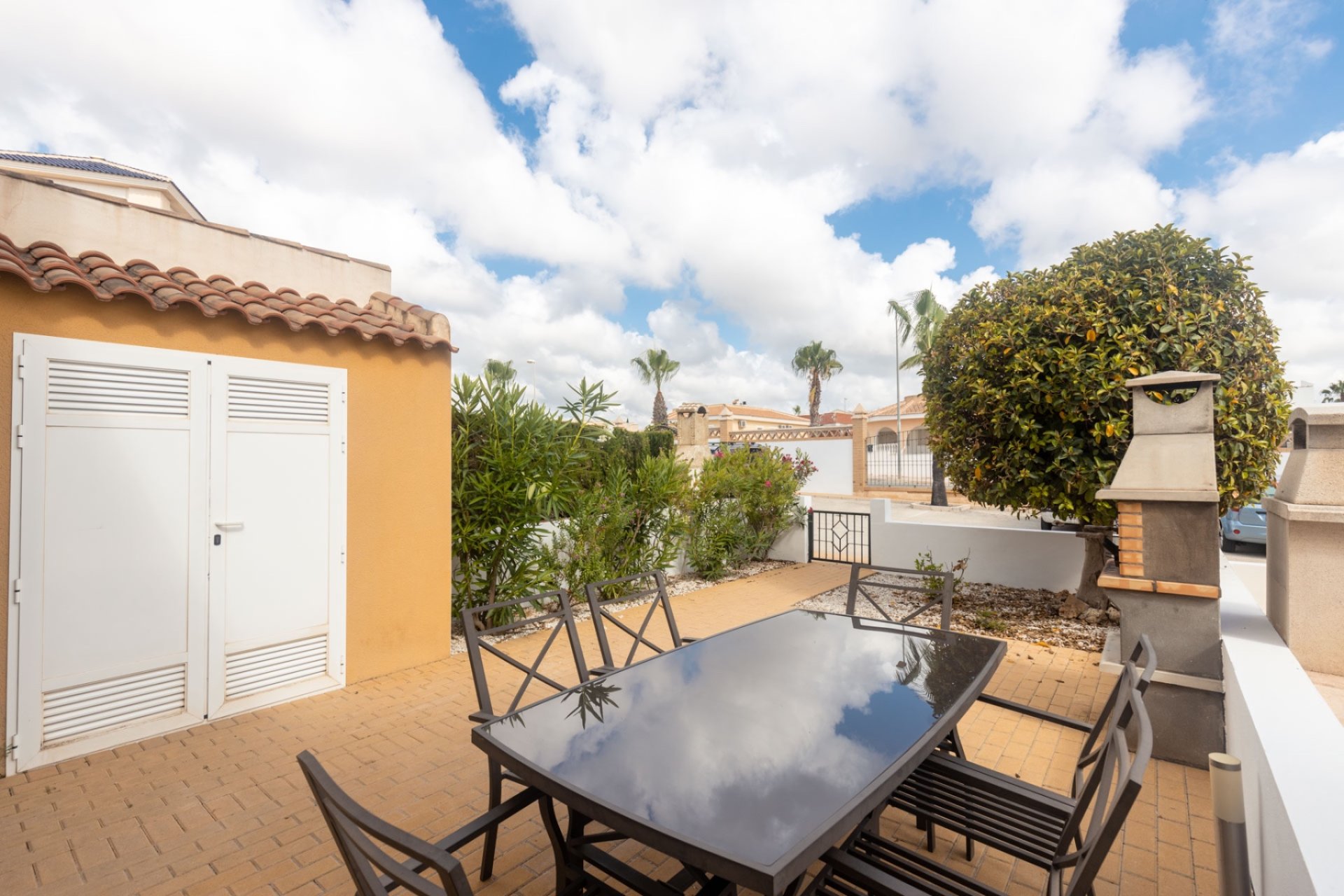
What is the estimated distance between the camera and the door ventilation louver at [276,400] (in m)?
3.86

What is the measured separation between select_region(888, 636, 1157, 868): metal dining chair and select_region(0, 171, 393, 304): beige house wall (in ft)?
20.9

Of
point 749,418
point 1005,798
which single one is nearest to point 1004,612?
point 1005,798

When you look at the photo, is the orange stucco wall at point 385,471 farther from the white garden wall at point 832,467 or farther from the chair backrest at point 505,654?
the white garden wall at point 832,467

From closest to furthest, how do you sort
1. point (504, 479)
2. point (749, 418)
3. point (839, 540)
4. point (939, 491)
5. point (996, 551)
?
point (504, 479) → point (996, 551) → point (839, 540) → point (939, 491) → point (749, 418)

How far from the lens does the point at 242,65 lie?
5.61 meters

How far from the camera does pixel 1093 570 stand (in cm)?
587

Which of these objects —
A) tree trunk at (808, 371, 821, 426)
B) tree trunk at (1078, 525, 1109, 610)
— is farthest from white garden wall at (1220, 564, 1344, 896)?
tree trunk at (808, 371, 821, 426)

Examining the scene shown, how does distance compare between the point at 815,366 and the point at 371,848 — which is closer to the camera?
the point at 371,848

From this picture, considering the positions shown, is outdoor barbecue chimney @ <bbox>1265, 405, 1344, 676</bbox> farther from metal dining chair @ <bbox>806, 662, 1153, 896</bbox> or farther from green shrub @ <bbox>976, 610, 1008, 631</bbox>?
green shrub @ <bbox>976, 610, 1008, 631</bbox>

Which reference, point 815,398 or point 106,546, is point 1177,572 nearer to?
point 106,546

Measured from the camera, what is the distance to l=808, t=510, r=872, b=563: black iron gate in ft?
30.2

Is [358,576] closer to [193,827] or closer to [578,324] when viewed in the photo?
[193,827]

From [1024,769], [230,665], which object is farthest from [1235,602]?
[230,665]

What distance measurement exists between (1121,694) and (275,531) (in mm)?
4662
